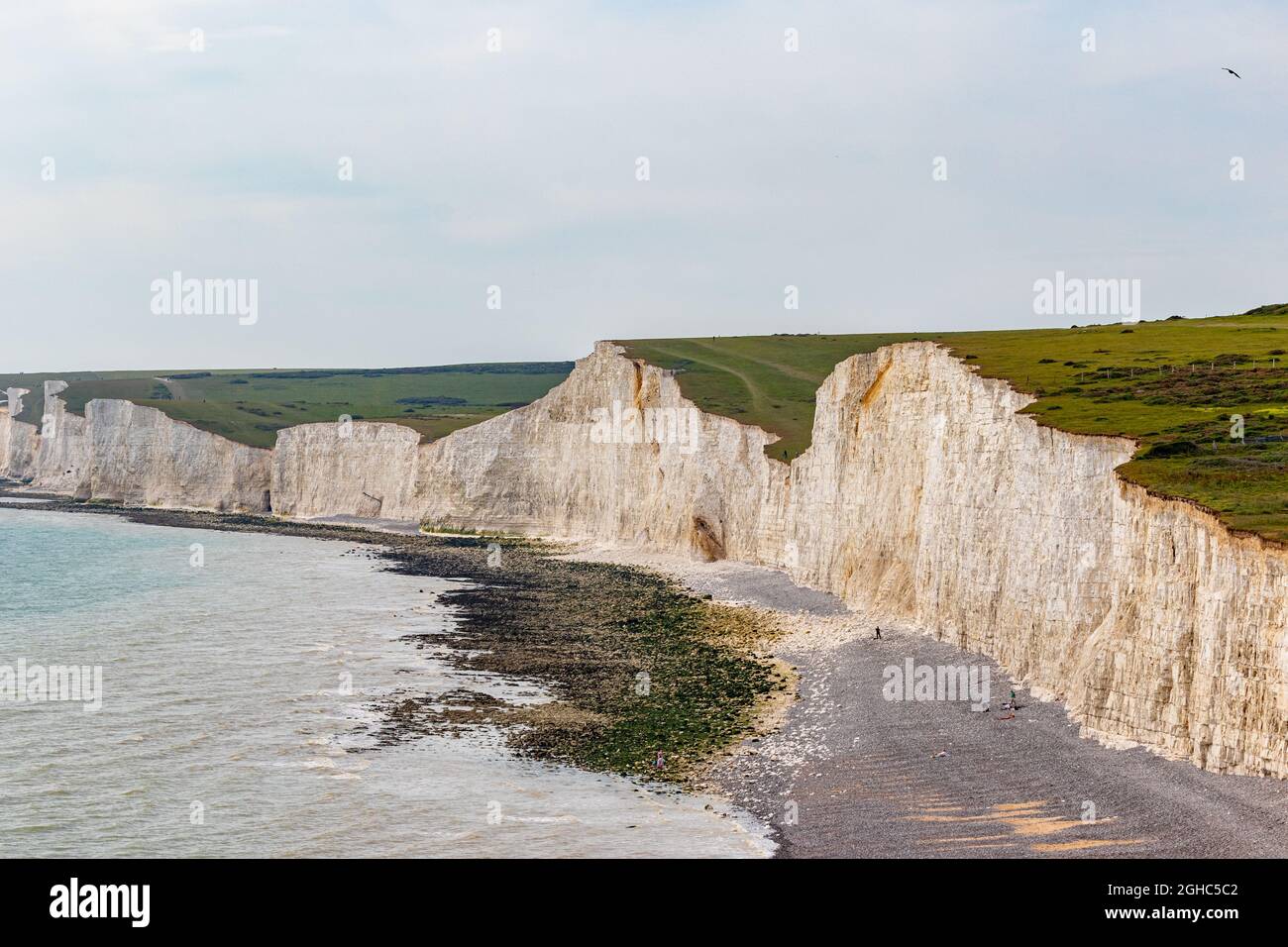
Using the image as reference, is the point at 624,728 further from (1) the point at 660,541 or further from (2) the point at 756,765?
(1) the point at 660,541

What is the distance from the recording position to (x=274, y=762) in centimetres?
3047

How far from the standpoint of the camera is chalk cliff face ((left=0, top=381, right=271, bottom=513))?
123 meters

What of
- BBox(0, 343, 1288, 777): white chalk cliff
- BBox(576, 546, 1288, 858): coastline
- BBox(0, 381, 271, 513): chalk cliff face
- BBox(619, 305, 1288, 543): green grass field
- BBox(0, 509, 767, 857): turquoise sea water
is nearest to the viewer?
BBox(576, 546, 1288, 858): coastline

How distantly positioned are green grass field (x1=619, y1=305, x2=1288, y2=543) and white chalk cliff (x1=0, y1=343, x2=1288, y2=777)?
3.78ft

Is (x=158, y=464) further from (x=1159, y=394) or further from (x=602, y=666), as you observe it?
(x=1159, y=394)

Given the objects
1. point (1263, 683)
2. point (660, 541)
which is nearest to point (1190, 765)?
point (1263, 683)

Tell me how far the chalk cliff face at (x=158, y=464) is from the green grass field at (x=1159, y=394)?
48292 millimetres

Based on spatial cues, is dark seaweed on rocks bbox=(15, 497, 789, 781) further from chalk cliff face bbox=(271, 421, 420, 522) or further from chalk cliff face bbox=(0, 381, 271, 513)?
chalk cliff face bbox=(0, 381, 271, 513)

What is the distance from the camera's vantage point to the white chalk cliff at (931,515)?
24.3 metres

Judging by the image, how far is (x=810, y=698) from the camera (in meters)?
36.5

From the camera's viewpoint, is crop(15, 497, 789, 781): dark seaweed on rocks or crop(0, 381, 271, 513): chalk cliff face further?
crop(0, 381, 271, 513): chalk cliff face

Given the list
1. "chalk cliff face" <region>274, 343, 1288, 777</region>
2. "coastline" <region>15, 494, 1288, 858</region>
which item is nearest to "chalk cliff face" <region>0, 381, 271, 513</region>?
"chalk cliff face" <region>274, 343, 1288, 777</region>

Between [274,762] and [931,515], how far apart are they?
82.4 feet

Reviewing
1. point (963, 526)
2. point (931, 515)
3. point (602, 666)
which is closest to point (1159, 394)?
point (931, 515)
